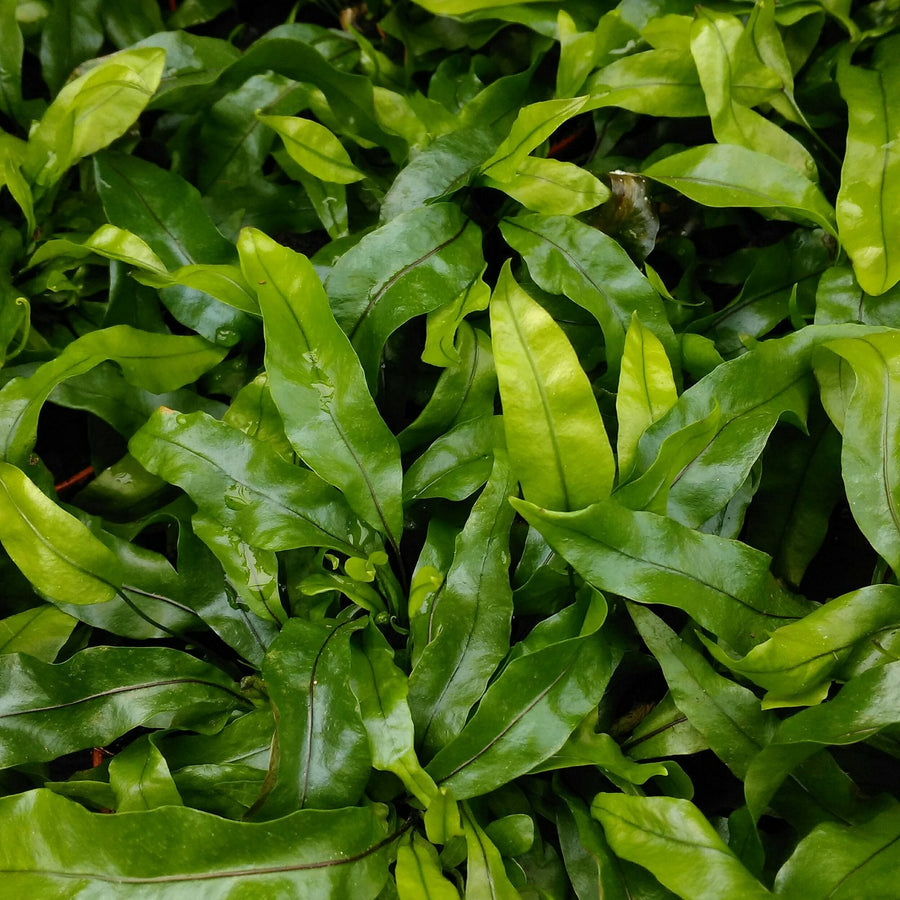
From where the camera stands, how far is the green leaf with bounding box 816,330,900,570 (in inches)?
33.1

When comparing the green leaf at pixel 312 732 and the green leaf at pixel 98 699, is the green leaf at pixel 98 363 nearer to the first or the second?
the green leaf at pixel 98 699

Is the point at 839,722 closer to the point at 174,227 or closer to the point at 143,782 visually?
the point at 143,782

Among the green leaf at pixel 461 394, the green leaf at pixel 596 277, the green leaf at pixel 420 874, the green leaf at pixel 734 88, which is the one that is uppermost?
the green leaf at pixel 734 88

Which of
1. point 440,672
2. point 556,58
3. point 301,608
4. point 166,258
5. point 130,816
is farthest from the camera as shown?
point 556,58

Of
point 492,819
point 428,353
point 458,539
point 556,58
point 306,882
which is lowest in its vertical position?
point 492,819

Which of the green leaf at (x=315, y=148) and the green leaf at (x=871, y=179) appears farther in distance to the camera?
the green leaf at (x=315, y=148)

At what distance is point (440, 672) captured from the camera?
854 millimetres

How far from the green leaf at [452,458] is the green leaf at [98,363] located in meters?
0.31

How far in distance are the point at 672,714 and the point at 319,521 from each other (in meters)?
0.43

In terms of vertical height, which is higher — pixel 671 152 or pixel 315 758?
pixel 671 152

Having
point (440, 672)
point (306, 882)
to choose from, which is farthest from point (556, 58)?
point (306, 882)

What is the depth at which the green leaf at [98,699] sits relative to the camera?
88 cm

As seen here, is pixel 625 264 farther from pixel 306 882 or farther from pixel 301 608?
pixel 306 882

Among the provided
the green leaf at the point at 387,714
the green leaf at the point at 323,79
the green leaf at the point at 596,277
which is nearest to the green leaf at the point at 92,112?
the green leaf at the point at 323,79
